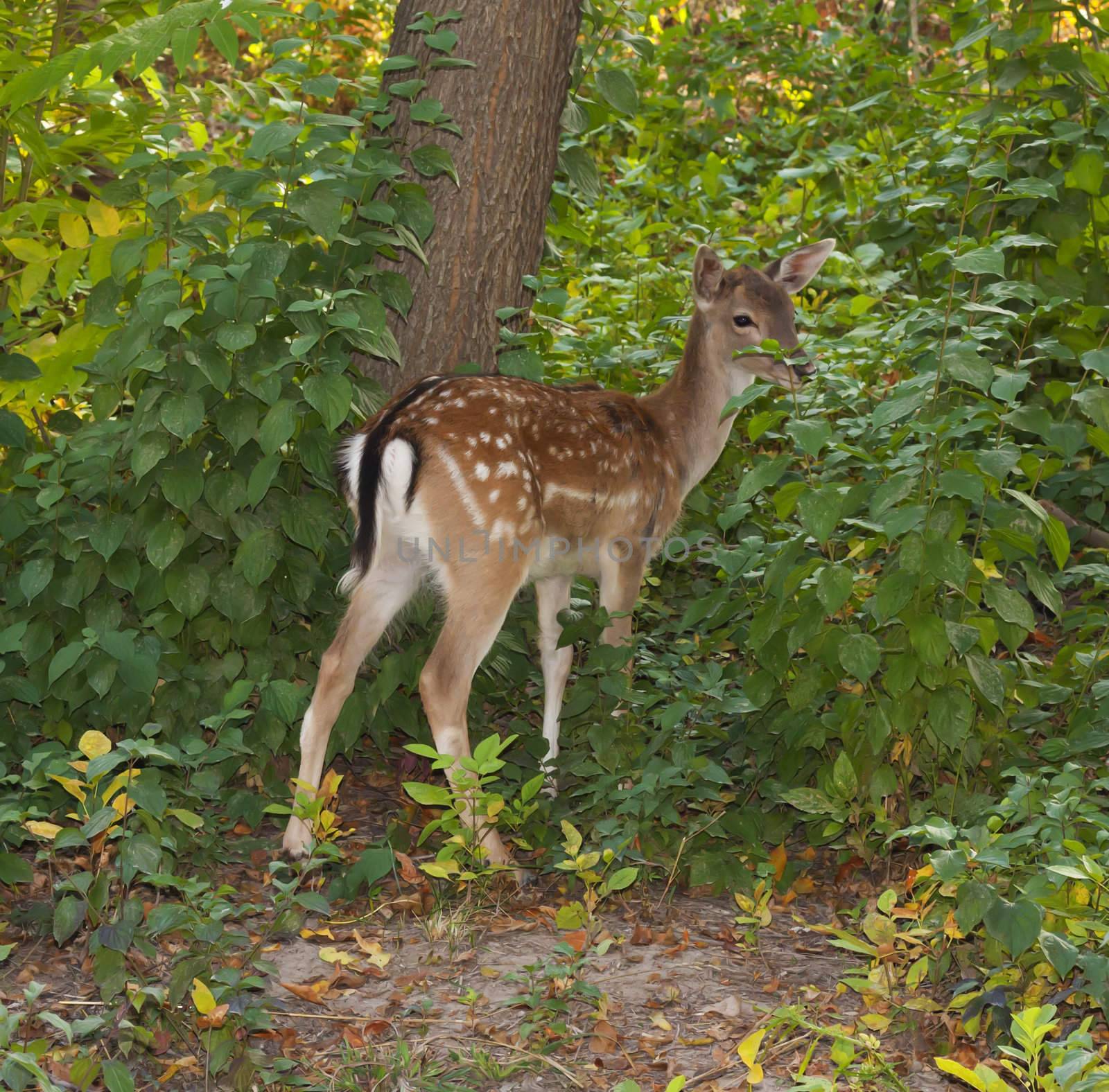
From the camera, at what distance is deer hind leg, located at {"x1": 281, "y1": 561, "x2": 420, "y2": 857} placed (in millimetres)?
4781

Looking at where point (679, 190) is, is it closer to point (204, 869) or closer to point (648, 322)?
point (648, 322)

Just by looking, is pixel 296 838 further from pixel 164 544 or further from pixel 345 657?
pixel 164 544

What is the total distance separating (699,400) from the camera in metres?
6.05

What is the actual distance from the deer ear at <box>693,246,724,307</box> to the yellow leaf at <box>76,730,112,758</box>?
3360 mm

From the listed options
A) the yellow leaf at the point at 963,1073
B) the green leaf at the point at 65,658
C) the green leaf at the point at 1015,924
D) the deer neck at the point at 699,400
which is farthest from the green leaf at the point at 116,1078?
the deer neck at the point at 699,400

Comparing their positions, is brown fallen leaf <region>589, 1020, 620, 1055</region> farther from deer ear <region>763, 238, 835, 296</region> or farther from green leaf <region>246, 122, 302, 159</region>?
deer ear <region>763, 238, 835, 296</region>

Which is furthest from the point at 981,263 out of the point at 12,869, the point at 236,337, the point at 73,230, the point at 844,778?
the point at 12,869

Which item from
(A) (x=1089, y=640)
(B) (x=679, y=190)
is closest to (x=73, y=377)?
(A) (x=1089, y=640)

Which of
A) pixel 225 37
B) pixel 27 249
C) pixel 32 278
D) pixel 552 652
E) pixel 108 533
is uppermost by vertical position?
pixel 225 37

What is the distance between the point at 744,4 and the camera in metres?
11.3

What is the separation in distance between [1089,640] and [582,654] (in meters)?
2.05

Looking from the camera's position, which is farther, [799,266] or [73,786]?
[799,266]

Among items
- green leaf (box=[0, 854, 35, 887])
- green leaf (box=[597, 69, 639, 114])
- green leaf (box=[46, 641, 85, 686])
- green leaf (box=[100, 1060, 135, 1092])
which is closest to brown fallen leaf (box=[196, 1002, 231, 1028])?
green leaf (box=[100, 1060, 135, 1092])

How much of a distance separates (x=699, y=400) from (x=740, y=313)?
42 centimetres
